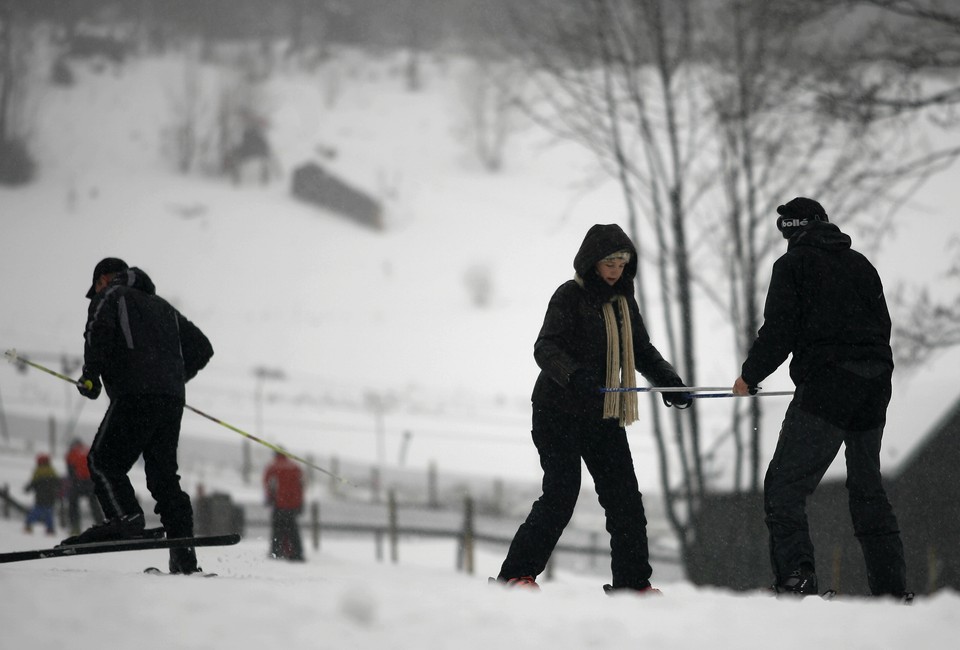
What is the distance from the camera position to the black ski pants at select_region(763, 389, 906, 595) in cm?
452

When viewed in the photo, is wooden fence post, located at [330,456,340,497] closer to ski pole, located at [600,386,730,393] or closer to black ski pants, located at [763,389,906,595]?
ski pole, located at [600,386,730,393]

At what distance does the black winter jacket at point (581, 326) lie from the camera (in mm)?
4734

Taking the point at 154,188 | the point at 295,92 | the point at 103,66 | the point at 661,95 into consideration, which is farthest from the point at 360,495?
the point at 103,66

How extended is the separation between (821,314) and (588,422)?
42.2 inches

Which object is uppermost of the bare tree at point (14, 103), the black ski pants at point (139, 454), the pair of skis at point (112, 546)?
the bare tree at point (14, 103)

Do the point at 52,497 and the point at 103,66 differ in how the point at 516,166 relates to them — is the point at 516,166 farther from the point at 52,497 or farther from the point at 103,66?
the point at 52,497

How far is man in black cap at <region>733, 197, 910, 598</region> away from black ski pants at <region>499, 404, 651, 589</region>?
1.88 feet

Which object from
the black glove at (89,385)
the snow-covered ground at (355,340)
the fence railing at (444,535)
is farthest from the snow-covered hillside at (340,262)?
the black glove at (89,385)

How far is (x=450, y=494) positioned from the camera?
24750 millimetres

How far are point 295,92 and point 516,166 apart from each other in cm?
2033

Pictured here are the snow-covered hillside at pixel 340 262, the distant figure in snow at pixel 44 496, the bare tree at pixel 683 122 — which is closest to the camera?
the bare tree at pixel 683 122

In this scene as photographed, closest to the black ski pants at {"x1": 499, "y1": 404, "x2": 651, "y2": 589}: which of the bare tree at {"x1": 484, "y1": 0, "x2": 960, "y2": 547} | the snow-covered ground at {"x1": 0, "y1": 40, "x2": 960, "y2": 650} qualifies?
the snow-covered ground at {"x1": 0, "y1": 40, "x2": 960, "y2": 650}

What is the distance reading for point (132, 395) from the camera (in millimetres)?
5543

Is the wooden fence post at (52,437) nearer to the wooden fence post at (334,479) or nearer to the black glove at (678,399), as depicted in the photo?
the wooden fence post at (334,479)
